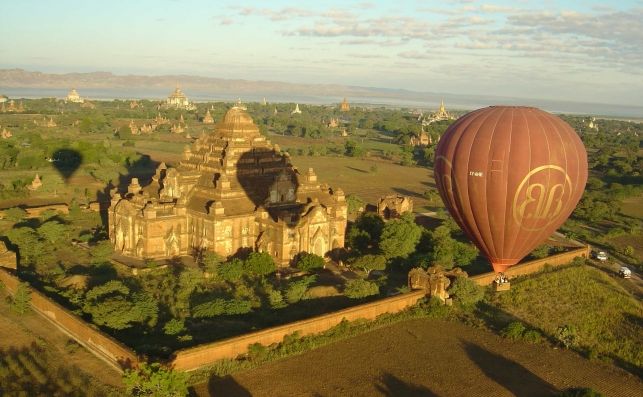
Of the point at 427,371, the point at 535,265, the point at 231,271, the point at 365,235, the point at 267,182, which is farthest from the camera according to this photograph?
the point at 267,182

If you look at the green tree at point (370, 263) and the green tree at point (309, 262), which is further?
the green tree at point (370, 263)

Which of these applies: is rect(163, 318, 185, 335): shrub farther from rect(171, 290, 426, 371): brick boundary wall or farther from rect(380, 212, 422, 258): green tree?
rect(380, 212, 422, 258): green tree

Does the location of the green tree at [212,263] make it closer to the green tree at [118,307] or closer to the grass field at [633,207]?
the green tree at [118,307]

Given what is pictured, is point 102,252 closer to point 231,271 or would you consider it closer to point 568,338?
point 231,271

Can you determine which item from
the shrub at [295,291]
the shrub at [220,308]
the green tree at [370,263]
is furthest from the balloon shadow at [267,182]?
the shrub at [220,308]

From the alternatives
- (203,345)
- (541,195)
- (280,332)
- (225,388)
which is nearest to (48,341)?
(203,345)

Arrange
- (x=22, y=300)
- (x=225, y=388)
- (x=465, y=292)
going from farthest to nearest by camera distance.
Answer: (x=465, y=292) < (x=22, y=300) < (x=225, y=388)

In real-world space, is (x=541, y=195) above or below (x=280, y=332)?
above
